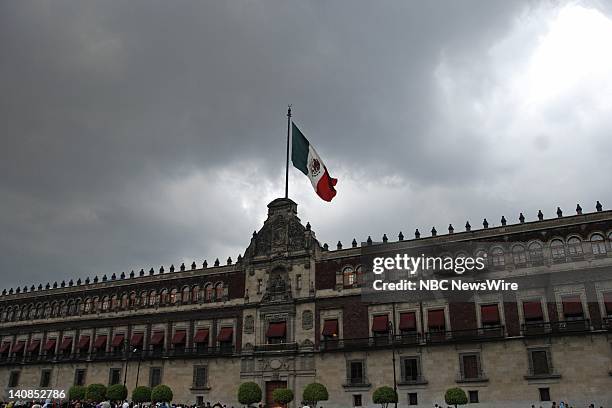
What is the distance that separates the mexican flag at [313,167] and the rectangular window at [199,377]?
19.9 meters

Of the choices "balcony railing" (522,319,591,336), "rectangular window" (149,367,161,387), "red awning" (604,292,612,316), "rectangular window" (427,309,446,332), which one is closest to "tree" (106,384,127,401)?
"rectangular window" (149,367,161,387)

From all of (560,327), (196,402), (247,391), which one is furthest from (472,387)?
(196,402)

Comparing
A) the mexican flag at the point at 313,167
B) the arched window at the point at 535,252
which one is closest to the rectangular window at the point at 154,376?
the mexican flag at the point at 313,167

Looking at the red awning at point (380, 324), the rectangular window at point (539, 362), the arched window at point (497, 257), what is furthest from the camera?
the red awning at point (380, 324)

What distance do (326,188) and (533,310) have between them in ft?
58.7

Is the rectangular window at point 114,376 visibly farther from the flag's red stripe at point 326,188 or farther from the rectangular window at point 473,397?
the rectangular window at point 473,397

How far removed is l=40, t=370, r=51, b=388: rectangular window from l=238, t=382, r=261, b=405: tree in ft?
83.7

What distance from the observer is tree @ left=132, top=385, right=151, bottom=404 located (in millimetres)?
51156

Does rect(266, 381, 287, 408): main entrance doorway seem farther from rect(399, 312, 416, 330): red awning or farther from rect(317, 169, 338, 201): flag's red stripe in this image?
rect(317, 169, 338, 201): flag's red stripe

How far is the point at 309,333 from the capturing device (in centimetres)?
4991

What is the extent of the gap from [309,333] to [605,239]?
78.6ft

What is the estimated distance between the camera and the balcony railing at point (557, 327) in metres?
40.8

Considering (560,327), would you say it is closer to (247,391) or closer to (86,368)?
(247,391)

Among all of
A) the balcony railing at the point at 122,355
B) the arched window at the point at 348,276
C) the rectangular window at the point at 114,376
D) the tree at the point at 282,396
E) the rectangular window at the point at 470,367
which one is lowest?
the tree at the point at 282,396
